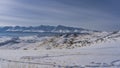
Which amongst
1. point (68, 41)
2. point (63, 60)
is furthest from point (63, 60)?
point (68, 41)

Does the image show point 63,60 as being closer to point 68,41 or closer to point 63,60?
point 63,60

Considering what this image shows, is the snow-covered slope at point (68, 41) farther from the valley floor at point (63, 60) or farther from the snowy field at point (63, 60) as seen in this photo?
the valley floor at point (63, 60)

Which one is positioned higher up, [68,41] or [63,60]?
[63,60]

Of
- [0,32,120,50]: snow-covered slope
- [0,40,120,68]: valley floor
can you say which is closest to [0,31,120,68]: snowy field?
[0,40,120,68]: valley floor

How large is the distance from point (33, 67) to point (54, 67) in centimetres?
156

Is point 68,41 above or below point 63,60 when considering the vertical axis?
below

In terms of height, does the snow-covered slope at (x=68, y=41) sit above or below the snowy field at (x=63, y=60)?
below

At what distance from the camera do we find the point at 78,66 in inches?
701

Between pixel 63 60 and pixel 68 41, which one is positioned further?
pixel 68 41

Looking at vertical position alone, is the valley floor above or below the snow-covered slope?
above

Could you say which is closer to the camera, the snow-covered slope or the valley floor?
the valley floor

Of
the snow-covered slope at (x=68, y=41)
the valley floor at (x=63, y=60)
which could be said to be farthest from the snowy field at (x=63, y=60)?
the snow-covered slope at (x=68, y=41)

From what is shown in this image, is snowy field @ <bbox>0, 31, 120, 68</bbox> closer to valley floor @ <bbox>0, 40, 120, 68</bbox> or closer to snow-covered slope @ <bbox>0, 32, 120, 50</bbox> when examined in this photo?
valley floor @ <bbox>0, 40, 120, 68</bbox>

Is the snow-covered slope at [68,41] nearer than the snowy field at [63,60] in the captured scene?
No
